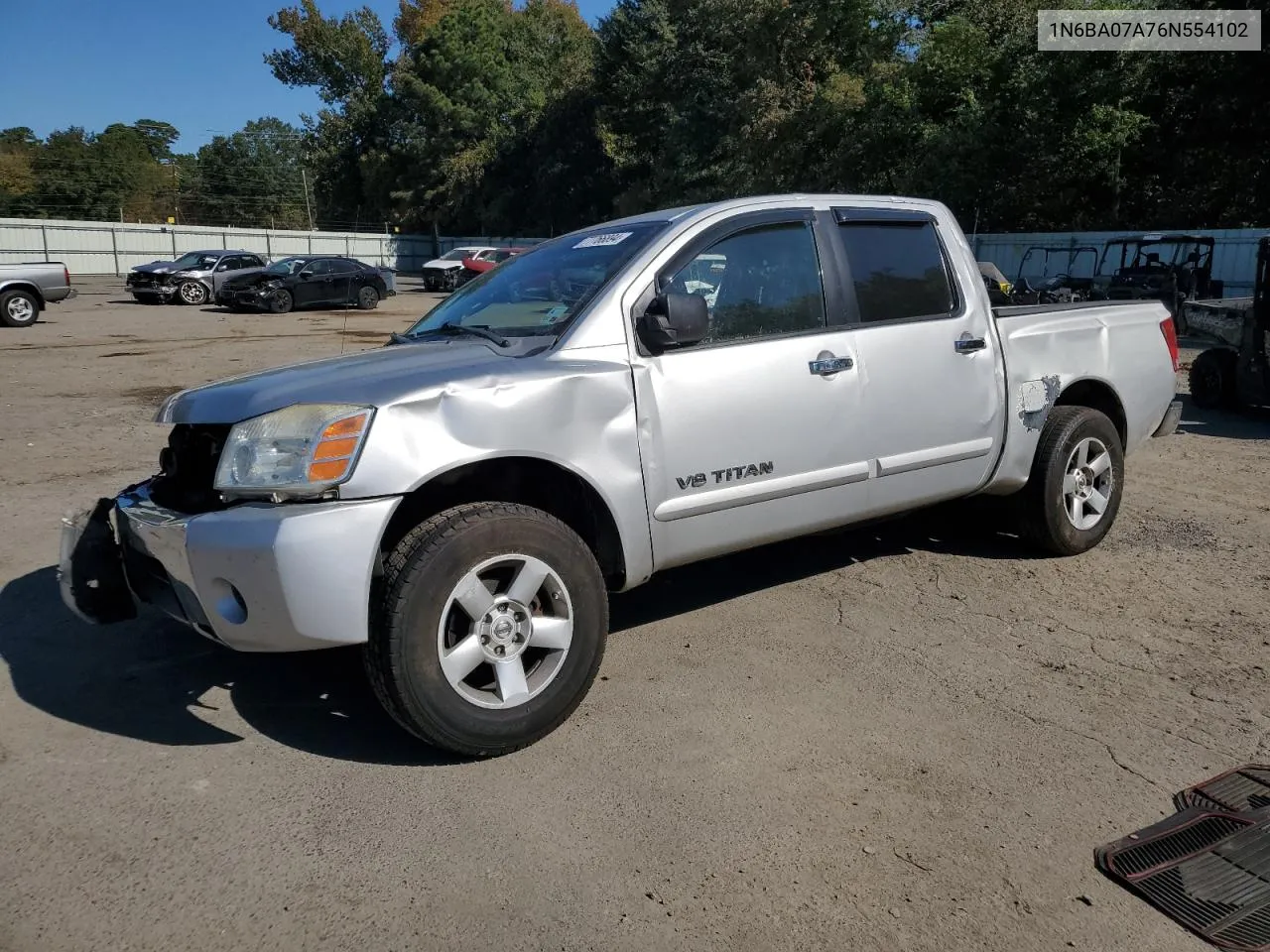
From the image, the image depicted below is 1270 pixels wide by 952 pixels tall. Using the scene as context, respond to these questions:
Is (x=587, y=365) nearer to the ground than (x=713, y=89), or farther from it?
nearer to the ground

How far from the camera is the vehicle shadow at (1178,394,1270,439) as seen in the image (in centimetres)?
940

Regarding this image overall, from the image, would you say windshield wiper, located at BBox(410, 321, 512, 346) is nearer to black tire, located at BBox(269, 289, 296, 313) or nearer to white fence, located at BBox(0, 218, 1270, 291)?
black tire, located at BBox(269, 289, 296, 313)

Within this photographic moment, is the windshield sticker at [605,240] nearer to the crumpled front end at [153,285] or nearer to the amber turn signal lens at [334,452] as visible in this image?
the amber turn signal lens at [334,452]

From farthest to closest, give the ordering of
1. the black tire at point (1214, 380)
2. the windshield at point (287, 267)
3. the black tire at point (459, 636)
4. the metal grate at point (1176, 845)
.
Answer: the windshield at point (287, 267) < the black tire at point (1214, 380) < the black tire at point (459, 636) < the metal grate at point (1176, 845)

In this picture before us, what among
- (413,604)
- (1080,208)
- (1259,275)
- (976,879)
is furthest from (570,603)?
(1080,208)

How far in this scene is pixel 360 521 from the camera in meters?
3.11

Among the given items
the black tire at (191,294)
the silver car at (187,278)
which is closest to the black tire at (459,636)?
the silver car at (187,278)

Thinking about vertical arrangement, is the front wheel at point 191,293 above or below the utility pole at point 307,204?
below

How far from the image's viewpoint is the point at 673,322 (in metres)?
3.63

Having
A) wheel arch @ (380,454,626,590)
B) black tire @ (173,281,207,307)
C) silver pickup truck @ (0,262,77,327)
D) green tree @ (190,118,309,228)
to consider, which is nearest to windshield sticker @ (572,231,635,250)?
wheel arch @ (380,454,626,590)

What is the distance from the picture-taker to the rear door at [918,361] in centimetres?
443

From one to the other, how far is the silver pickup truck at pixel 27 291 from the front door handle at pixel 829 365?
A: 20125 millimetres

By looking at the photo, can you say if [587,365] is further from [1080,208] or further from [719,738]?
[1080,208]

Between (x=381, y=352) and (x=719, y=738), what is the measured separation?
198cm
